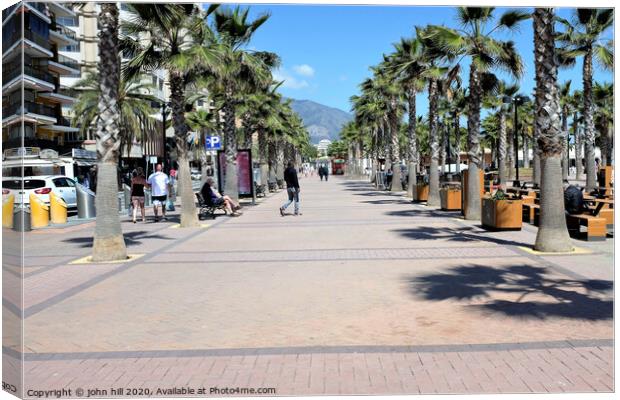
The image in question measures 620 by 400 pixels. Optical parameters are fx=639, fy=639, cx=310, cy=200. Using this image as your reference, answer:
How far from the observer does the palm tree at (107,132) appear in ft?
32.7

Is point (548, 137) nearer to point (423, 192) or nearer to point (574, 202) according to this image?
point (574, 202)

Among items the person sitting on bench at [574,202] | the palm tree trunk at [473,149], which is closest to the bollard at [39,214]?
the palm tree trunk at [473,149]

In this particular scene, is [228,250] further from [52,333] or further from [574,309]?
[574,309]

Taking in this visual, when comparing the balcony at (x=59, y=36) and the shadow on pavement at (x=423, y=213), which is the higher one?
the balcony at (x=59, y=36)

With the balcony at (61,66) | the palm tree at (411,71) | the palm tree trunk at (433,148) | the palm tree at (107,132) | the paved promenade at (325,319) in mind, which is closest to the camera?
the paved promenade at (325,319)

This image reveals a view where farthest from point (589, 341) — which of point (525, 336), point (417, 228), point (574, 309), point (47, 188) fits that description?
point (47, 188)

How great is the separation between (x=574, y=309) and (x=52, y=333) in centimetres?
484

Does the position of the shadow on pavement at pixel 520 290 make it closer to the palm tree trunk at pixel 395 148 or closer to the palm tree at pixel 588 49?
the palm tree at pixel 588 49

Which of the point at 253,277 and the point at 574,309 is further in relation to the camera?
the point at 253,277

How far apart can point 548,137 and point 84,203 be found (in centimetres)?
1410

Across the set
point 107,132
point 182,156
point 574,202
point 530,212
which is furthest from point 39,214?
point 574,202

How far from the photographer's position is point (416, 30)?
23.1m

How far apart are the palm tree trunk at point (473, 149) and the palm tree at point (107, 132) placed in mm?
9384

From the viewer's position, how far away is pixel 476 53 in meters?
16.8
